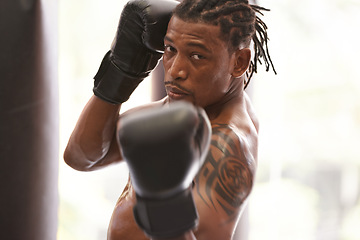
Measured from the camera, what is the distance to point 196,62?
0.94 m

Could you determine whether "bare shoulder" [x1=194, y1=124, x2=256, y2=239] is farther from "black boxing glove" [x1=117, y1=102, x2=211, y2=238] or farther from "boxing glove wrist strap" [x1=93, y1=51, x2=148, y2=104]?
"boxing glove wrist strap" [x1=93, y1=51, x2=148, y2=104]

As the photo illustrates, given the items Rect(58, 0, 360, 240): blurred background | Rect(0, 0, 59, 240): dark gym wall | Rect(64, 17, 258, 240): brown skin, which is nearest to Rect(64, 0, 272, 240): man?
Rect(64, 17, 258, 240): brown skin

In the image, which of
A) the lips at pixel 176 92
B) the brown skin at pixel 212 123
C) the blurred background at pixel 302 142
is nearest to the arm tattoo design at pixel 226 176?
the brown skin at pixel 212 123

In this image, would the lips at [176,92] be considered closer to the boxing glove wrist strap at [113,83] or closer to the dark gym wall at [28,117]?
the boxing glove wrist strap at [113,83]

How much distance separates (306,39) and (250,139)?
5.75 feet

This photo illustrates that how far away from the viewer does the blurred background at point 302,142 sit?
222 centimetres

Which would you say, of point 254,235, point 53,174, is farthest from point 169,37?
point 254,235

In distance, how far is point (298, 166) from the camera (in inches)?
108

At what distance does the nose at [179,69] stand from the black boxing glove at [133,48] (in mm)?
121

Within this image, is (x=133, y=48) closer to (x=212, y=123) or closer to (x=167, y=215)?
(x=212, y=123)

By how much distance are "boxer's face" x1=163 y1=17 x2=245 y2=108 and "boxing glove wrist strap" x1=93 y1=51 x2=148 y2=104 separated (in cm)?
14

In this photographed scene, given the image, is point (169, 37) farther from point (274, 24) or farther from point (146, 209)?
point (274, 24)

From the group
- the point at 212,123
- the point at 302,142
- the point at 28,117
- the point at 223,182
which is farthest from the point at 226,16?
the point at 302,142

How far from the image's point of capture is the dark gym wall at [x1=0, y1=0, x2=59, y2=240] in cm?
134
